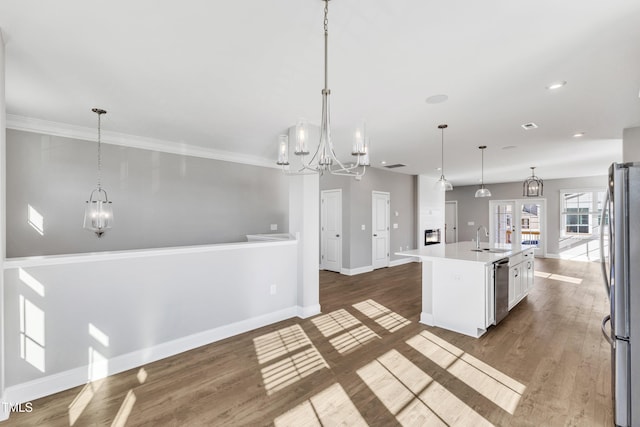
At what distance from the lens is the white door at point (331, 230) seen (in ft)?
23.1

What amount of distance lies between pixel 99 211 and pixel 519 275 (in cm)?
588

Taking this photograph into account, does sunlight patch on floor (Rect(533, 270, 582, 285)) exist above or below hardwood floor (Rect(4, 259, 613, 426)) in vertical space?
above

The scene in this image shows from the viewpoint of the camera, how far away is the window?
8.74m

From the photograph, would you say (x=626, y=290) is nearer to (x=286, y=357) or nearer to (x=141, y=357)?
(x=286, y=357)

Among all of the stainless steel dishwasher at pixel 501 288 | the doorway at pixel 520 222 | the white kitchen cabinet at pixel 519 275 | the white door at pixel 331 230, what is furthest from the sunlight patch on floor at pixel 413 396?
the doorway at pixel 520 222

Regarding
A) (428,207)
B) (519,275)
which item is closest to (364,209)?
(428,207)

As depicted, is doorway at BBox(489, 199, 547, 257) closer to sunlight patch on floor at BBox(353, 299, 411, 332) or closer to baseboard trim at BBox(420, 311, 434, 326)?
sunlight patch on floor at BBox(353, 299, 411, 332)

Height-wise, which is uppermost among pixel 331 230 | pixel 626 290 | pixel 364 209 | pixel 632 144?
pixel 632 144

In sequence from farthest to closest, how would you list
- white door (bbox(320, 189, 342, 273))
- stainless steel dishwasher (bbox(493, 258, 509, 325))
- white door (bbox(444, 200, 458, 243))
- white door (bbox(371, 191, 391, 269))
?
white door (bbox(444, 200, 458, 243)), white door (bbox(371, 191, 391, 269)), white door (bbox(320, 189, 342, 273)), stainless steel dishwasher (bbox(493, 258, 509, 325))

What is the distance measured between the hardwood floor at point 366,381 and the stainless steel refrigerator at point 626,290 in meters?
0.24

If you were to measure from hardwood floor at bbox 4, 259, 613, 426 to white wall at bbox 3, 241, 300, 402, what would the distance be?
0.17 metres

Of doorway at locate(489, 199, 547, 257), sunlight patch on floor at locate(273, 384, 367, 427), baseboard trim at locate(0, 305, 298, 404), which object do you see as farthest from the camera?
doorway at locate(489, 199, 547, 257)

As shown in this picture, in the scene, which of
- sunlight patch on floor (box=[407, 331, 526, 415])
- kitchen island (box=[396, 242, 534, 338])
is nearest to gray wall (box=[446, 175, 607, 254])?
kitchen island (box=[396, 242, 534, 338])

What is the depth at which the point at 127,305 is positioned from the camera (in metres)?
2.79
